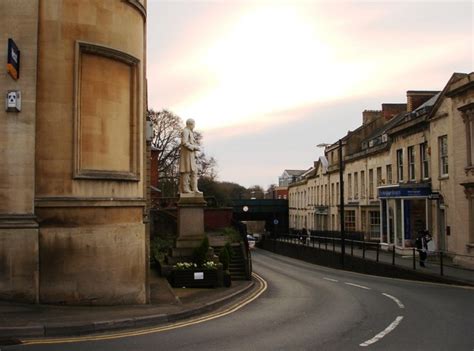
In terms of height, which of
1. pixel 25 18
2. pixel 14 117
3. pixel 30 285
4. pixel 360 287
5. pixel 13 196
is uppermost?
pixel 25 18

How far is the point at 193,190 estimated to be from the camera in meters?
21.6

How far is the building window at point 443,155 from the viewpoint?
90.2ft

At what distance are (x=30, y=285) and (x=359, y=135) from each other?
45137mm

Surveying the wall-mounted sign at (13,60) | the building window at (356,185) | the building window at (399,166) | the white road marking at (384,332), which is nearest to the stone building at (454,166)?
the building window at (399,166)

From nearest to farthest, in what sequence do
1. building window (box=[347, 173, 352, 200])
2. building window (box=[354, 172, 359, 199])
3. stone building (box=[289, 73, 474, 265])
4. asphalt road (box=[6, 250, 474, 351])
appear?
1. asphalt road (box=[6, 250, 474, 351])
2. stone building (box=[289, 73, 474, 265])
3. building window (box=[354, 172, 359, 199])
4. building window (box=[347, 173, 352, 200])

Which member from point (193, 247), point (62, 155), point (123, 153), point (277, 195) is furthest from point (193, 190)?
point (277, 195)

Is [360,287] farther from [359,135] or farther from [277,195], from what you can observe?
[277,195]

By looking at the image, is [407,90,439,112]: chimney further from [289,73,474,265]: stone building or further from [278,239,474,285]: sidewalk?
[278,239,474,285]: sidewalk

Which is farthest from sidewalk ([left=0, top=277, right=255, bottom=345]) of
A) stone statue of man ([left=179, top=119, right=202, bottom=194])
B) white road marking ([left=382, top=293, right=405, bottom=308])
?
stone statue of man ([left=179, top=119, right=202, bottom=194])

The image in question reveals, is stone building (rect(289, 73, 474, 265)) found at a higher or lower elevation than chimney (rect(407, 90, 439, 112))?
lower

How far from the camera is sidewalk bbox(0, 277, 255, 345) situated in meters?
9.34

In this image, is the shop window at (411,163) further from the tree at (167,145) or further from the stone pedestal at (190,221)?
the tree at (167,145)

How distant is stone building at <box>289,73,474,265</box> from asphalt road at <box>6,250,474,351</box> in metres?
8.33

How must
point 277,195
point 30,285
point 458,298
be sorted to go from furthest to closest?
1. point 277,195
2. point 458,298
3. point 30,285
